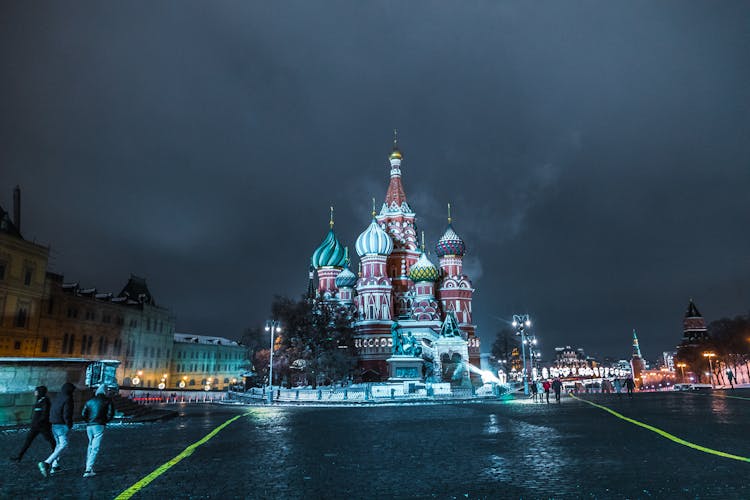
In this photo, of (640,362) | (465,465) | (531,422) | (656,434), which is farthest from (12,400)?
(640,362)

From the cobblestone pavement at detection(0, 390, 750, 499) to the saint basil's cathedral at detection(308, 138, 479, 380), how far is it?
1614 inches

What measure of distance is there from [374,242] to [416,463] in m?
57.4

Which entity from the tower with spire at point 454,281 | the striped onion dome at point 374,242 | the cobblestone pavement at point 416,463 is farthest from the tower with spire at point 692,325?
the cobblestone pavement at point 416,463

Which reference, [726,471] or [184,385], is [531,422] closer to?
[726,471]

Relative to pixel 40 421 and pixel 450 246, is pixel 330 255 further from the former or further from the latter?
pixel 40 421

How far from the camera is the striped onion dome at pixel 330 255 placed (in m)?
72.6

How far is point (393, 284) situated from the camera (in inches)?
2815

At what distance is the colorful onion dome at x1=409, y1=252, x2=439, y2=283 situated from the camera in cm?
6656

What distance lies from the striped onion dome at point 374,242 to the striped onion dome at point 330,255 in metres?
5.99

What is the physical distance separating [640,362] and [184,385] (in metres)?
155

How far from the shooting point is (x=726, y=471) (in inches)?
319

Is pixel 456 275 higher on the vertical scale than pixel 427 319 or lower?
higher

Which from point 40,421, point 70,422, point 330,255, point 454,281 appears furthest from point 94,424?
point 330,255

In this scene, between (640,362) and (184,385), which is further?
(640,362)
